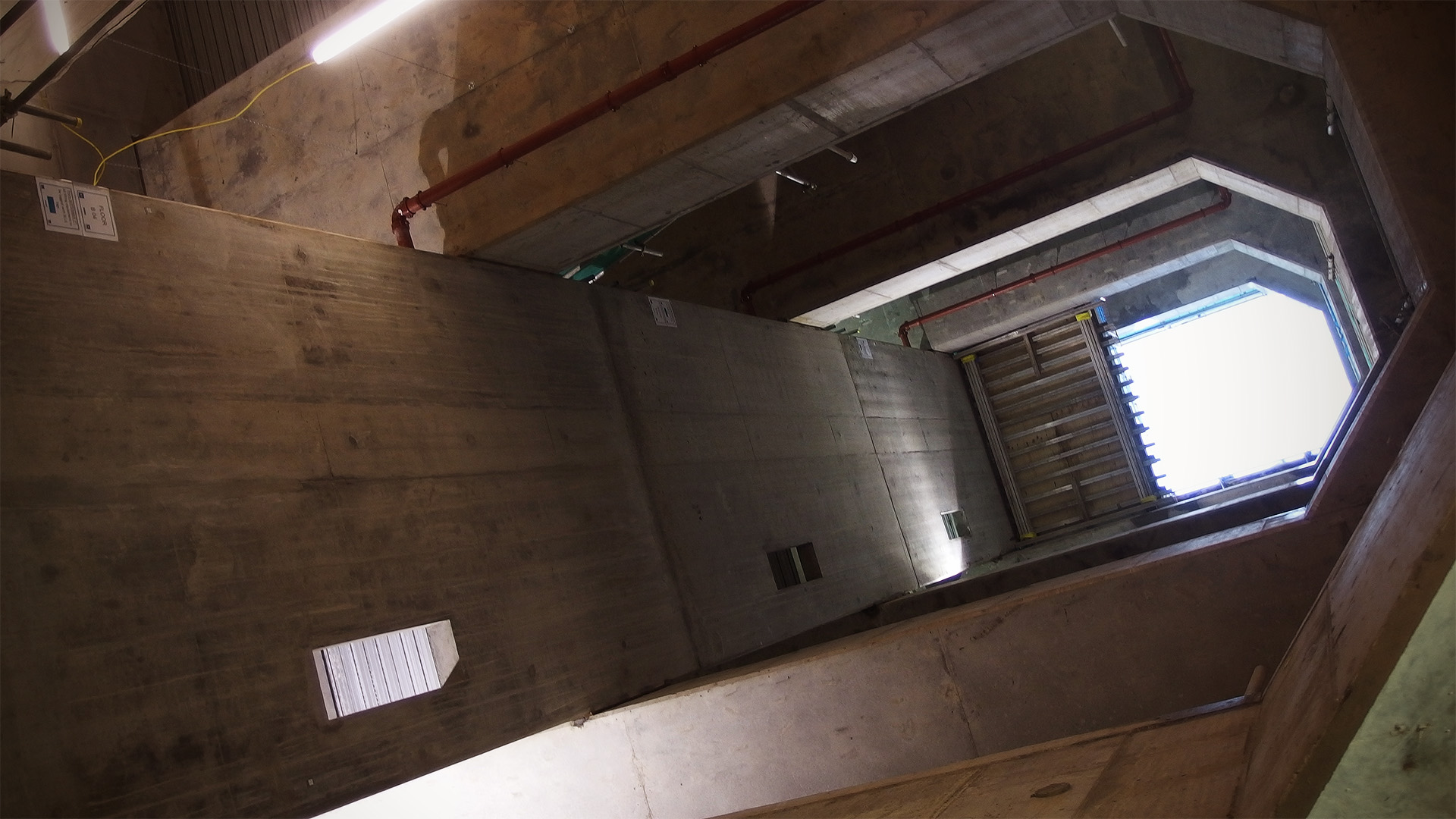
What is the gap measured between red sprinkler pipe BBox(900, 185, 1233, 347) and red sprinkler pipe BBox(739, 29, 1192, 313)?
2363mm

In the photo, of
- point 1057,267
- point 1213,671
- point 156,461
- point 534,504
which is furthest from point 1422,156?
point 1057,267

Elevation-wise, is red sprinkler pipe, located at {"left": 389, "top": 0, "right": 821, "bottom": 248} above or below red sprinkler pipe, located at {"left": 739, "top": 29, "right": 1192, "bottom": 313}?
below

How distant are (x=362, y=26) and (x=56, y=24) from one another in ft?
6.50

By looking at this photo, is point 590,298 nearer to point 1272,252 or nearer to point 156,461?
point 156,461

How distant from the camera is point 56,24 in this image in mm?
6137

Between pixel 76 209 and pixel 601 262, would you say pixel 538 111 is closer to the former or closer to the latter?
pixel 601 262

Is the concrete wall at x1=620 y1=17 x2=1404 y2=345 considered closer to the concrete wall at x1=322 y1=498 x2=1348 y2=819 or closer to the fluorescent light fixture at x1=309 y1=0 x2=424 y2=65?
the concrete wall at x1=322 y1=498 x2=1348 y2=819

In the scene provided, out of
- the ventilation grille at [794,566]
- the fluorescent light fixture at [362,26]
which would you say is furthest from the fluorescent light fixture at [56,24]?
the ventilation grille at [794,566]

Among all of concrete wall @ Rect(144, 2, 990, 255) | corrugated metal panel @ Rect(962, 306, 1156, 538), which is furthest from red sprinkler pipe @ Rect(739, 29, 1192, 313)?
concrete wall @ Rect(144, 2, 990, 255)

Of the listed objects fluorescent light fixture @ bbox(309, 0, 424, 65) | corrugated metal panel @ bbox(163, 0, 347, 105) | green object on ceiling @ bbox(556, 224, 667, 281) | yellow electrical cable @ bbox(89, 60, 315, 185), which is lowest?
green object on ceiling @ bbox(556, 224, 667, 281)

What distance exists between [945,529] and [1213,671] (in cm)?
725

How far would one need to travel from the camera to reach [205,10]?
985 cm

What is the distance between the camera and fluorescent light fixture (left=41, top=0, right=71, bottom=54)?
19.8 feet

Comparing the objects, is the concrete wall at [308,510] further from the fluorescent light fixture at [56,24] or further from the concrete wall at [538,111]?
the fluorescent light fixture at [56,24]
